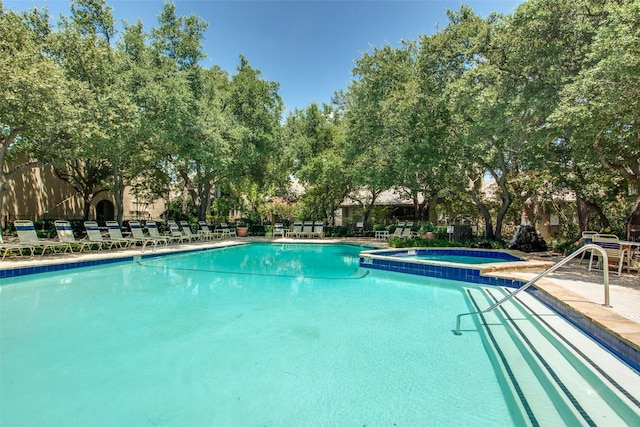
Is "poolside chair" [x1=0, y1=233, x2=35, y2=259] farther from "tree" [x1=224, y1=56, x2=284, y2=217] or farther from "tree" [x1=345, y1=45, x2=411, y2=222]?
"tree" [x1=345, y1=45, x2=411, y2=222]

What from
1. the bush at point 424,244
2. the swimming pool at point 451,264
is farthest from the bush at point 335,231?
the swimming pool at point 451,264

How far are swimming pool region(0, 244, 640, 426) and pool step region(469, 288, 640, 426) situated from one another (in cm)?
18

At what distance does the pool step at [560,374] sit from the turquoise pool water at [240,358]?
26cm

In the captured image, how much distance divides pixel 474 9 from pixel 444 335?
523 inches

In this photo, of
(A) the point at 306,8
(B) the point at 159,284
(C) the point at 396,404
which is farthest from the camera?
(A) the point at 306,8

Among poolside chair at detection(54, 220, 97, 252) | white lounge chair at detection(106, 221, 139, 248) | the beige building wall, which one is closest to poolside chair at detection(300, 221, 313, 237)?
white lounge chair at detection(106, 221, 139, 248)

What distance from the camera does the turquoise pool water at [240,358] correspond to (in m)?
2.92

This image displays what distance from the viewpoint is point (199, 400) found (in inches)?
121

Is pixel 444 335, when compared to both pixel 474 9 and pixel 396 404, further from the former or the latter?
pixel 474 9

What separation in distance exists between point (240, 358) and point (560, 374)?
3587mm

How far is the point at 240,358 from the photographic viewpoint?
3.95m

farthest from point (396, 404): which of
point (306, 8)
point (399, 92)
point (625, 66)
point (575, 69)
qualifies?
point (306, 8)

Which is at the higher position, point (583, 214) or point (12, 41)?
point (12, 41)

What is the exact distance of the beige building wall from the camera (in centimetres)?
1769
